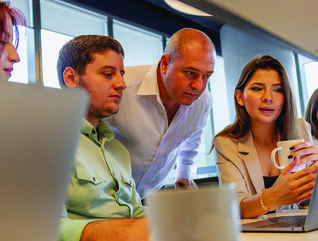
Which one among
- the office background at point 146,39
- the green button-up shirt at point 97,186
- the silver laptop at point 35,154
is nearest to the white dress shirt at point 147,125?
the green button-up shirt at point 97,186

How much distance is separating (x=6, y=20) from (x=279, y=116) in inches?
55.2

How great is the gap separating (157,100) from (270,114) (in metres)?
0.61

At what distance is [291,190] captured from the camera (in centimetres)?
134

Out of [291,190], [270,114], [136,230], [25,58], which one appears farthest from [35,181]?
[25,58]

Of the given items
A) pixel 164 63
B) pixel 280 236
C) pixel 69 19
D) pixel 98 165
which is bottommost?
pixel 280 236

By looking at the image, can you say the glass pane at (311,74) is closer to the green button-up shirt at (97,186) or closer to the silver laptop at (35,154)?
the green button-up shirt at (97,186)

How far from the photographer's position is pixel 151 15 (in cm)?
678

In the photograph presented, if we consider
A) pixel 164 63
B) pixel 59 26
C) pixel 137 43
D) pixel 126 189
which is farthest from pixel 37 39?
pixel 126 189

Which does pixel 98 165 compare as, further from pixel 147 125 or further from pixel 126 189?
pixel 147 125

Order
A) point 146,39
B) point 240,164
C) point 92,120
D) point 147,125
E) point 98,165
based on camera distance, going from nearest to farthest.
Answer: point 98,165 → point 92,120 → point 240,164 → point 147,125 → point 146,39

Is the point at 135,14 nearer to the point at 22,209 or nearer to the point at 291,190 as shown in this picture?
the point at 291,190

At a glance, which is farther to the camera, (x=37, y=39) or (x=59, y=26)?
(x=59, y=26)

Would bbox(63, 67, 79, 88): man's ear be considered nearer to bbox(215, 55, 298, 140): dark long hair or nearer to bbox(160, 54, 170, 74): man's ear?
bbox(160, 54, 170, 74): man's ear

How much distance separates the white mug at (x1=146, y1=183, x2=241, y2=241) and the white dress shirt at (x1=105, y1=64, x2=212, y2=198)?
5.06 ft
